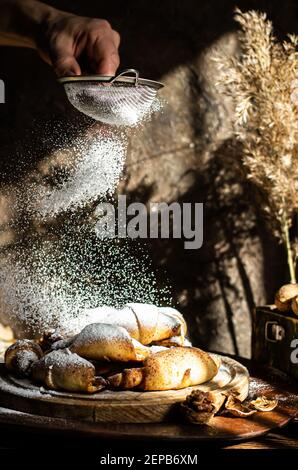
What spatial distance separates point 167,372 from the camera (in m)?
1.48

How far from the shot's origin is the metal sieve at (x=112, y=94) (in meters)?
1.68

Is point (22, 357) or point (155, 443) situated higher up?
point (22, 357)

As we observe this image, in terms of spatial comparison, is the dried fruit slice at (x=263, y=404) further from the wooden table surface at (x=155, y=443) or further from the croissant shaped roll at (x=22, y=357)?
the croissant shaped roll at (x=22, y=357)

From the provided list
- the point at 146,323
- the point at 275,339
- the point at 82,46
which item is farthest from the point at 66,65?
the point at 275,339

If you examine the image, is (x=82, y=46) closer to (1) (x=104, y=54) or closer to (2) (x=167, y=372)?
(1) (x=104, y=54)

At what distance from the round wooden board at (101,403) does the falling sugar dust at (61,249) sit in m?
1.17

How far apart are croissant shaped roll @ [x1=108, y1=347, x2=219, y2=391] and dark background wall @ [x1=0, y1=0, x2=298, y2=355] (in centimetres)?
135

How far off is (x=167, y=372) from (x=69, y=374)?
22cm

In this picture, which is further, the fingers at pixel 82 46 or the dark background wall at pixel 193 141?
the dark background wall at pixel 193 141

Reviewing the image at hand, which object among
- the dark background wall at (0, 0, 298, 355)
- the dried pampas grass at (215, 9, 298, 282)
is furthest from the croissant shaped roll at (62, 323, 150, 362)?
the dark background wall at (0, 0, 298, 355)

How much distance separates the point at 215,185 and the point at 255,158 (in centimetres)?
52

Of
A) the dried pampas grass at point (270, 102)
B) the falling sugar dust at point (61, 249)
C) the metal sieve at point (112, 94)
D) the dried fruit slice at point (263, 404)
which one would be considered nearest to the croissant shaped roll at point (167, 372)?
the dried fruit slice at point (263, 404)

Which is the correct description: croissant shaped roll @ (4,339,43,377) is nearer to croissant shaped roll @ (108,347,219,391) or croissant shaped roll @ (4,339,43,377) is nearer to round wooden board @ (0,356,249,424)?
round wooden board @ (0,356,249,424)

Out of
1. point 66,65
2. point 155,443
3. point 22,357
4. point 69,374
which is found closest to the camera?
point 155,443
